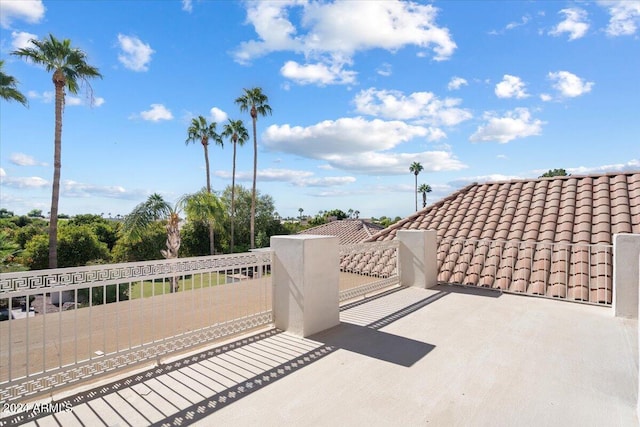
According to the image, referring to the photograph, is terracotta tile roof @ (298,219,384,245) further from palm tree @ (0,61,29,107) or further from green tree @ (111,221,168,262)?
palm tree @ (0,61,29,107)

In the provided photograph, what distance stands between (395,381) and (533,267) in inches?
212

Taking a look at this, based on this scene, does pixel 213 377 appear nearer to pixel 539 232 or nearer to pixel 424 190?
pixel 539 232

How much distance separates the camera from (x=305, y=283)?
4.27m

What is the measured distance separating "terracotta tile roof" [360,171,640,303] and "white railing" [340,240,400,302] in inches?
13.5

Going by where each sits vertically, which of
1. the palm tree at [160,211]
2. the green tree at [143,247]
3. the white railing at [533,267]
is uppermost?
the palm tree at [160,211]

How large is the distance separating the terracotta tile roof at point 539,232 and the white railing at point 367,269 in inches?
13.5

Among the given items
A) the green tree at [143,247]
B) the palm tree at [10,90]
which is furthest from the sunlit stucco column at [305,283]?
the green tree at [143,247]

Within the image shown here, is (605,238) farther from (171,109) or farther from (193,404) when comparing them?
(171,109)

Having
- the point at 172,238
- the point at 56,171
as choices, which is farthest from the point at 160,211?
the point at 56,171

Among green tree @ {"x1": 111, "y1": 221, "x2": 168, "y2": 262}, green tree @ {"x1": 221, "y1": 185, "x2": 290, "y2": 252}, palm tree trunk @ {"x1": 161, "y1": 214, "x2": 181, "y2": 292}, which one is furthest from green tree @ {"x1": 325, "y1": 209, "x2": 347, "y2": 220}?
palm tree trunk @ {"x1": 161, "y1": 214, "x2": 181, "y2": 292}

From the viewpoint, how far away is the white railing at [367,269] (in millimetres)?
6098

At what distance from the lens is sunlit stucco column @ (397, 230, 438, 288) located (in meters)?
6.93

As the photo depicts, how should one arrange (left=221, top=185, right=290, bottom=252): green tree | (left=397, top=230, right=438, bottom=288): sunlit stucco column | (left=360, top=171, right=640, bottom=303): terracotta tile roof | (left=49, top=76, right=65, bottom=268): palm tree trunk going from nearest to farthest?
(left=360, top=171, right=640, bottom=303): terracotta tile roof → (left=397, top=230, right=438, bottom=288): sunlit stucco column → (left=49, top=76, right=65, bottom=268): palm tree trunk → (left=221, top=185, right=290, bottom=252): green tree

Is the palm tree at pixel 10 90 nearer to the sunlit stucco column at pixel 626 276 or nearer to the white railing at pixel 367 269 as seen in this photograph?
the white railing at pixel 367 269
